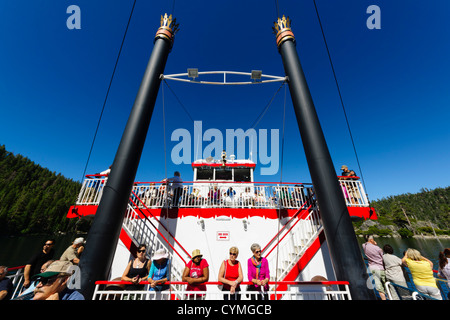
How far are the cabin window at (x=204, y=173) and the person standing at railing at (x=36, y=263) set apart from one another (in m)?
7.28

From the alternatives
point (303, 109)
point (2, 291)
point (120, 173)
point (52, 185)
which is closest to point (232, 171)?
point (303, 109)

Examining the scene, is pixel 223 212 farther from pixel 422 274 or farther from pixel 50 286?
pixel 422 274

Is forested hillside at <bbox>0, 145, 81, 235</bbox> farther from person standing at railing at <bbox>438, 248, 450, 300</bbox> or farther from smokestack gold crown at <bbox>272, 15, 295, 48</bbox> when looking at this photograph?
person standing at railing at <bbox>438, 248, 450, 300</bbox>

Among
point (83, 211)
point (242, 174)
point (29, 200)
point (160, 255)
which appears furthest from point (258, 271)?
point (29, 200)

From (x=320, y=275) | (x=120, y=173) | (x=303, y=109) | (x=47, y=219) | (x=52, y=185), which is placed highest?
(x=52, y=185)

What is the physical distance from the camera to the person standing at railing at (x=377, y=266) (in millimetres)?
4773

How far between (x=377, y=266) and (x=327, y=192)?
305 centimetres

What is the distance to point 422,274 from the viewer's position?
157 inches

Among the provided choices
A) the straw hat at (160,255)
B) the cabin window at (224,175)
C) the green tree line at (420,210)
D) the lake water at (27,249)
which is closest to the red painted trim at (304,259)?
the straw hat at (160,255)

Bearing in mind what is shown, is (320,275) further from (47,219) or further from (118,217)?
(47,219)

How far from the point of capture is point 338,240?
3.80 meters

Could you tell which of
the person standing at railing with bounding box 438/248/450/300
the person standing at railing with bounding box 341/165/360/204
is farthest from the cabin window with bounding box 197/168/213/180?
the person standing at railing with bounding box 438/248/450/300

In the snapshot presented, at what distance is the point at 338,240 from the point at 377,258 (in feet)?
8.01

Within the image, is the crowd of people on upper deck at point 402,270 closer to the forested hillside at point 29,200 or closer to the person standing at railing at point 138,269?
the person standing at railing at point 138,269
